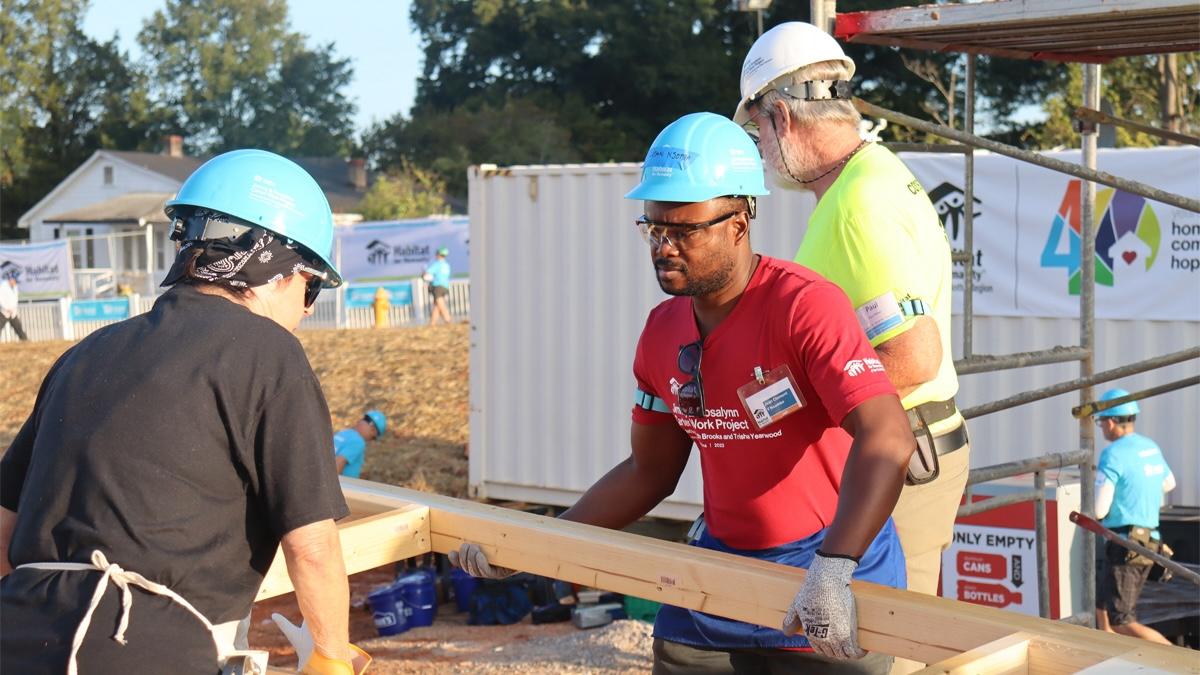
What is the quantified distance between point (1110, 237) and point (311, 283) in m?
8.36

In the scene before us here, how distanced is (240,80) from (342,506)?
8812 centimetres

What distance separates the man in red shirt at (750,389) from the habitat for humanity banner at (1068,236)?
6.90m

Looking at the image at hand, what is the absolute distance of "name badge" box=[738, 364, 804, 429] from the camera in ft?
9.62

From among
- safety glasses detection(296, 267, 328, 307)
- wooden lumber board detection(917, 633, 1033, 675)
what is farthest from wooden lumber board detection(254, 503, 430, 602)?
wooden lumber board detection(917, 633, 1033, 675)

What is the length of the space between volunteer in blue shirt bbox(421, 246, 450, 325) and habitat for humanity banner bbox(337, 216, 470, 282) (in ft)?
7.09

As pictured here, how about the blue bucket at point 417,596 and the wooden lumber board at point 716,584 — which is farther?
the blue bucket at point 417,596

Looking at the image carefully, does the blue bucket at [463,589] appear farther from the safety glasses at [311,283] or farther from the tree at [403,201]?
the tree at [403,201]

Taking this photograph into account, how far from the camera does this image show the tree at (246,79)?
266 feet

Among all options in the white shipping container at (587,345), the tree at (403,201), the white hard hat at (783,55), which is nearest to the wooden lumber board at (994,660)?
the white hard hat at (783,55)

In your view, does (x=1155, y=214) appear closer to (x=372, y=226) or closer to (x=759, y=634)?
(x=759, y=634)

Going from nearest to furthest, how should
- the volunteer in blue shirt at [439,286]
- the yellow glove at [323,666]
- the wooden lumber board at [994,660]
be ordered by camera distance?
the wooden lumber board at [994,660], the yellow glove at [323,666], the volunteer in blue shirt at [439,286]

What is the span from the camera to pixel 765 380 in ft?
9.69

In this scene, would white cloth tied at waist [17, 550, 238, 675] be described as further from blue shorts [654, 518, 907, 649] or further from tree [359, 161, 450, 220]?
tree [359, 161, 450, 220]

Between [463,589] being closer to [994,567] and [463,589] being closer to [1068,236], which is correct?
[994,567]
